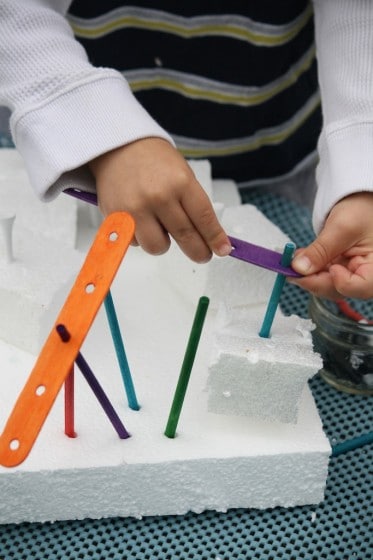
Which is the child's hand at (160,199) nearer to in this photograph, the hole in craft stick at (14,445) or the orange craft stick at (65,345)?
the orange craft stick at (65,345)

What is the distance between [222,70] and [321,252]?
0.32m

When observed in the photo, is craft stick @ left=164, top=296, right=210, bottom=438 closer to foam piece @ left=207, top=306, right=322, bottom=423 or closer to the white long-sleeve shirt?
foam piece @ left=207, top=306, right=322, bottom=423

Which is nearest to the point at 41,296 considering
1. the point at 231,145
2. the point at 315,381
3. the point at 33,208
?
the point at 33,208

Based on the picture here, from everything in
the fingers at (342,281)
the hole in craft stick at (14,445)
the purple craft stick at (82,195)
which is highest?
the purple craft stick at (82,195)

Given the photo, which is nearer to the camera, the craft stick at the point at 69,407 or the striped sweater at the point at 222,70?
the craft stick at the point at 69,407

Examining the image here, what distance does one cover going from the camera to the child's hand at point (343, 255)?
60 cm

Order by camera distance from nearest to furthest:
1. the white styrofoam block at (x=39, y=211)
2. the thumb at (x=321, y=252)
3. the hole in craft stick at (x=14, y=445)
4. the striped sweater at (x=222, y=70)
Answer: the hole in craft stick at (x=14, y=445) → the thumb at (x=321, y=252) → the white styrofoam block at (x=39, y=211) → the striped sweater at (x=222, y=70)

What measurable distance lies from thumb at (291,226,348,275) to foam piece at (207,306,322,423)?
49 mm

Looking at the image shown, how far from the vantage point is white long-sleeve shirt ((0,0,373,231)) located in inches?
23.9

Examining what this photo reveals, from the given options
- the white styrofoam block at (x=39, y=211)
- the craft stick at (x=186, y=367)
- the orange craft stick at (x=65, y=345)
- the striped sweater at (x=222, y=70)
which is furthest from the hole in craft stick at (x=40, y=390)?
the striped sweater at (x=222, y=70)

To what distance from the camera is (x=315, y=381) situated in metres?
0.69

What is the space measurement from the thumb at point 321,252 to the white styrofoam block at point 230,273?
2.7 inches

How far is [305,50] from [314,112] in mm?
80

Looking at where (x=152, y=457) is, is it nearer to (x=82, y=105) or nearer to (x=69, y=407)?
(x=69, y=407)
